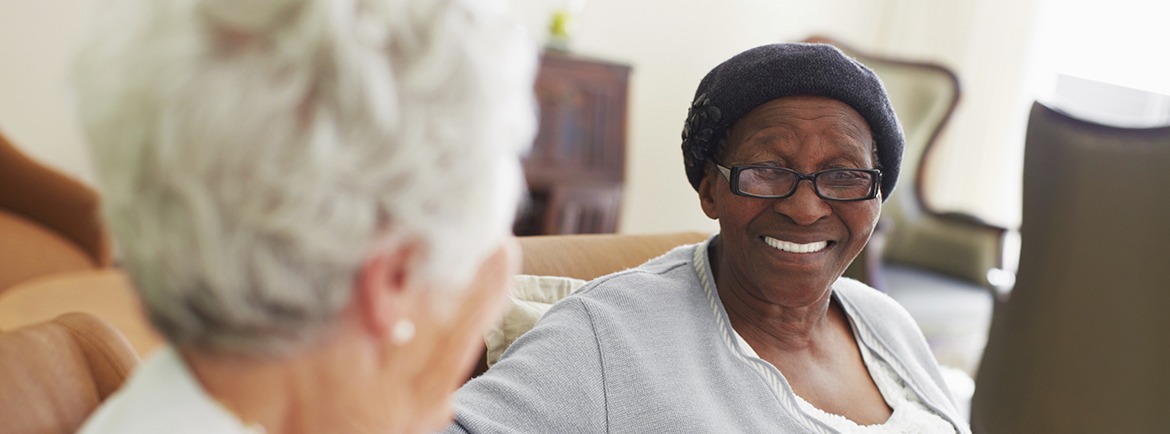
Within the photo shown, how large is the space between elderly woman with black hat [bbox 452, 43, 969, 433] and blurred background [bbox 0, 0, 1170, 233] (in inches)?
106

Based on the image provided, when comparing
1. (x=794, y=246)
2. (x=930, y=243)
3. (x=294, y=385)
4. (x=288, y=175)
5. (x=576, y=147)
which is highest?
(x=288, y=175)

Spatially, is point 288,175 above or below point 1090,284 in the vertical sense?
above

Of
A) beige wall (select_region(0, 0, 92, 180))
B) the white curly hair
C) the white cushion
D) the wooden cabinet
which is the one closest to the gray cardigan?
the white cushion

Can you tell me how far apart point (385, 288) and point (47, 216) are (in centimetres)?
302

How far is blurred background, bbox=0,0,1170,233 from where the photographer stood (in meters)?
4.54

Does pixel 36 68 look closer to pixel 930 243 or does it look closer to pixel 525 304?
pixel 525 304

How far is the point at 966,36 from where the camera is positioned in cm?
488

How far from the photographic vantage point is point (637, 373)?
1396 millimetres

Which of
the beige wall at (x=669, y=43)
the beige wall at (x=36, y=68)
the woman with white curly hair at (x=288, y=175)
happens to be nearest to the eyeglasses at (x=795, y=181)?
the woman with white curly hair at (x=288, y=175)

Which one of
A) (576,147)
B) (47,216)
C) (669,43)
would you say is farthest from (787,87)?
(669,43)

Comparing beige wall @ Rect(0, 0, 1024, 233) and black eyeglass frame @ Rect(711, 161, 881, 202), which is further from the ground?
black eyeglass frame @ Rect(711, 161, 881, 202)

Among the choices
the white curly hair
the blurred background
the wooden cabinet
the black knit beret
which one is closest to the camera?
the white curly hair

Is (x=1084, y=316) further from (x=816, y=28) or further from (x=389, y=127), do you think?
(x=816, y=28)

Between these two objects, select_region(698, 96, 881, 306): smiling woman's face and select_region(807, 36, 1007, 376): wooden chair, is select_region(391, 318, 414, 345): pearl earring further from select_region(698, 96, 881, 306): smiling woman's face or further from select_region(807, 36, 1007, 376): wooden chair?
select_region(807, 36, 1007, 376): wooden chair
